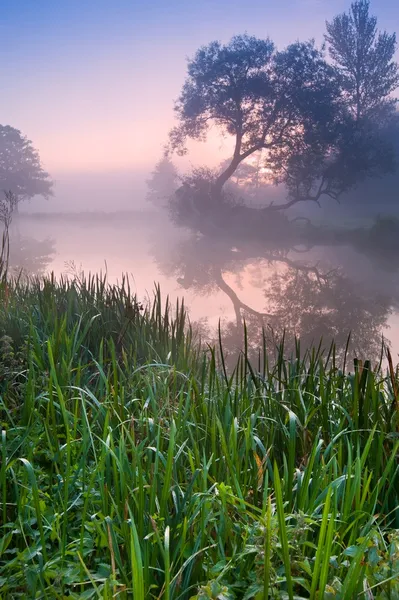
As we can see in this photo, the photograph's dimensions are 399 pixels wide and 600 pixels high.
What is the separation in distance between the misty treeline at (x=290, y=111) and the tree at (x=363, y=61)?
0.03 metres

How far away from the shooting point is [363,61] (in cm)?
2094

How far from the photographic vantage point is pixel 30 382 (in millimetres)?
1944

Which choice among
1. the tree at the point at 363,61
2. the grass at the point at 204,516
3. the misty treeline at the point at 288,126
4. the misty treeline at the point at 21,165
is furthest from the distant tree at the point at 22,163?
the grass at the point at 204,516

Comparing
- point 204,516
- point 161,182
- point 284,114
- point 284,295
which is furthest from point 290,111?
point 204,516

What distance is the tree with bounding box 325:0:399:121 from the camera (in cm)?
2045

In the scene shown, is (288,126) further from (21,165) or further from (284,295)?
(21,165)

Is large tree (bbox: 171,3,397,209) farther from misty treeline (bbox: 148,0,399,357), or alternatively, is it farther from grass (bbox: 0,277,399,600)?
grass (bbox: 0,277,399,600)

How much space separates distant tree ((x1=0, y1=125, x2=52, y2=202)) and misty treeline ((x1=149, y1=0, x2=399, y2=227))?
14.7m

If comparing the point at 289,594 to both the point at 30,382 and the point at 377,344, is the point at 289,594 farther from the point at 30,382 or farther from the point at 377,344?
the point at 377,344

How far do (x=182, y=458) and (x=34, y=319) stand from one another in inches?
72.3

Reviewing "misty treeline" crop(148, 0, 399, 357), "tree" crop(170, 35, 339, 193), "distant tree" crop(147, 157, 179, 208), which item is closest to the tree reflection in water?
"misty treeline" crop(148, 0, 399, 357)

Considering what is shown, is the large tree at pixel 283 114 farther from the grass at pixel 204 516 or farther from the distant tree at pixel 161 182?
the grass at pixel 204 516

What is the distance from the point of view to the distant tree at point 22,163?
1294 inches

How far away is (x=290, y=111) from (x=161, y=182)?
1643 cm
